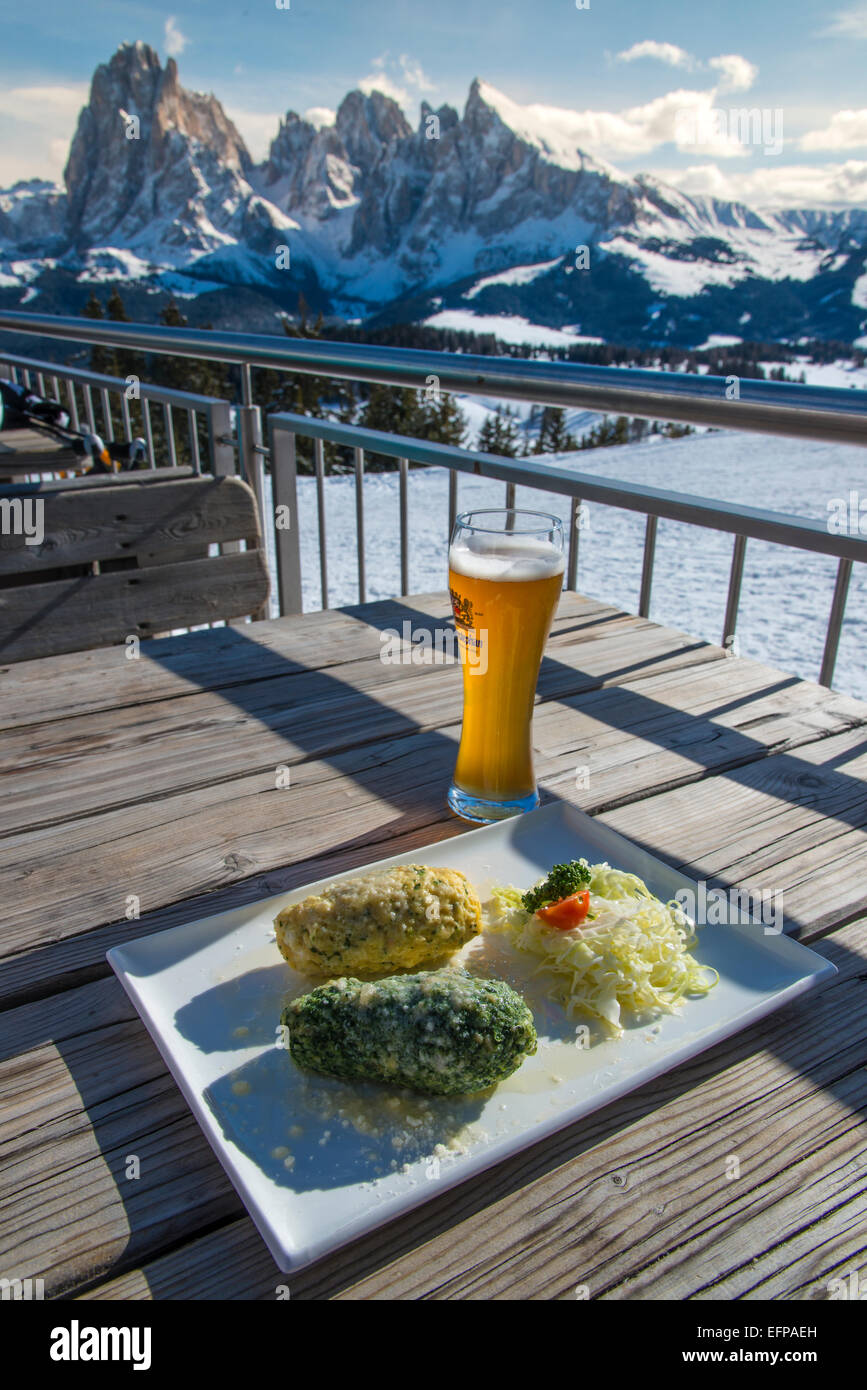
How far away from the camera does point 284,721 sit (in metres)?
1.15

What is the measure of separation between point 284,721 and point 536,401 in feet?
2.40

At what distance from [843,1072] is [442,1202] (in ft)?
0.93

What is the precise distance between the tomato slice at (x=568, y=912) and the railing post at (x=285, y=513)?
192 cm

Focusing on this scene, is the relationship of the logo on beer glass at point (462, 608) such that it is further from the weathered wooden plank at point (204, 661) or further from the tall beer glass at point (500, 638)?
the weathered wooden plank at point (204, 661)

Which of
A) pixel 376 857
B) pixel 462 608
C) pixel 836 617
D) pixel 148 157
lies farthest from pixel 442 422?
pixel 148 157

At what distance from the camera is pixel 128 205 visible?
14862 cm

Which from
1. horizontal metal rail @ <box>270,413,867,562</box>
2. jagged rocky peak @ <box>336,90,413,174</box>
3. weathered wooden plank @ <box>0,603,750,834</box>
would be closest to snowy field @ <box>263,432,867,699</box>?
horizontal metal rail @ <box>270,413,867,562</box>

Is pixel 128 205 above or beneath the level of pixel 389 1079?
above

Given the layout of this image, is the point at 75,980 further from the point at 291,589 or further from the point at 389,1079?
the point at 291,589

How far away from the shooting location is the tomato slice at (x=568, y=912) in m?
0.64

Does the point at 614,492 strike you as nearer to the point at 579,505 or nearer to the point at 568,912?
Result: the point at 579,505
